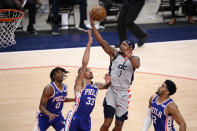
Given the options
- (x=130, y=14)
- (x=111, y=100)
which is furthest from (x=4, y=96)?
(x=130, y=14)

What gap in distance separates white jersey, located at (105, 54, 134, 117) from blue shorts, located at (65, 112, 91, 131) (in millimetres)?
643

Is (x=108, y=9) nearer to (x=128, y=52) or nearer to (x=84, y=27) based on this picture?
(x=84, y=27)

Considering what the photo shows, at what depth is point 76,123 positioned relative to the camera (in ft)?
16.2

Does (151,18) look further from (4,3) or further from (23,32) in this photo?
(4,3)

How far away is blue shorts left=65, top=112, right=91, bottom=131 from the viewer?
4906 mm

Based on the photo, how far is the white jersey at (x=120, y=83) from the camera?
547 cm

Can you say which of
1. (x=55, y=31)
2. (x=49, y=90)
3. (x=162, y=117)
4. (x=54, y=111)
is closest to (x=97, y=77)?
(x=54, y=111)

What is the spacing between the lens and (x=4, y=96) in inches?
306

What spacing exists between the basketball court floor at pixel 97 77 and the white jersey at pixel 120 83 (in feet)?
2.87

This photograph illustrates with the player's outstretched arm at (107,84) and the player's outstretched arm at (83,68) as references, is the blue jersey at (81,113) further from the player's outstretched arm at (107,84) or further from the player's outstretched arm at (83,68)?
the player's outstretched arm at (107,84)

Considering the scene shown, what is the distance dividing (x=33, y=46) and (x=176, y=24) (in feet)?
16.9

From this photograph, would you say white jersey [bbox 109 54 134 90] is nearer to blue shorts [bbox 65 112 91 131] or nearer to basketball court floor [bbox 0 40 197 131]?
blue shorts [bbox 65 112 91 131]

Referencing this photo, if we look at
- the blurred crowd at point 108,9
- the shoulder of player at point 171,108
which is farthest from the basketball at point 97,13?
the blurred crowd at point 108,9

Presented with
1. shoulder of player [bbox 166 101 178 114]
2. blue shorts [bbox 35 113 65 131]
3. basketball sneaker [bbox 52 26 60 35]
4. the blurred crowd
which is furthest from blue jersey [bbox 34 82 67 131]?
basketball sneaker [bbox 52 26 60 35]
